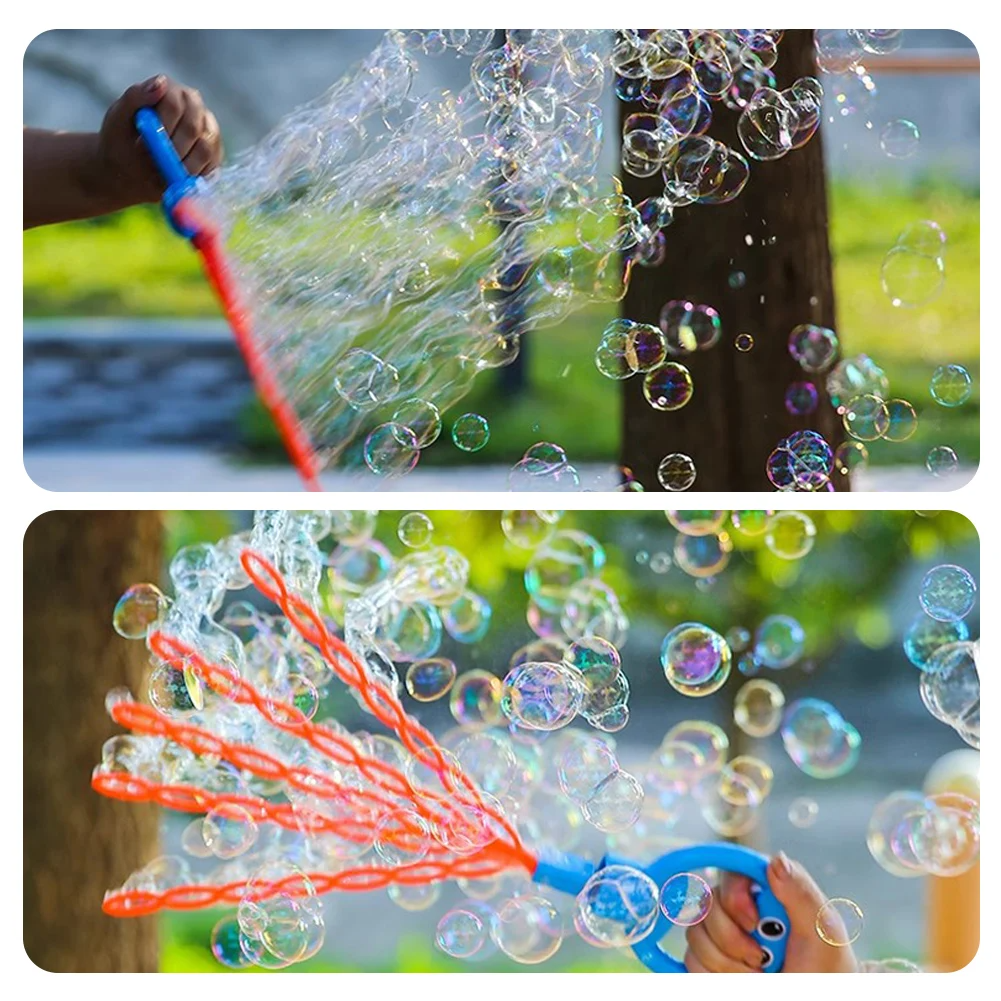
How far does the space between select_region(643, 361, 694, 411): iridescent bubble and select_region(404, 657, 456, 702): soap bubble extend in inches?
17.0

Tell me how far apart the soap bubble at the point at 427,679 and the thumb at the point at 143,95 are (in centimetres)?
74

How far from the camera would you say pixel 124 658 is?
1.74 m

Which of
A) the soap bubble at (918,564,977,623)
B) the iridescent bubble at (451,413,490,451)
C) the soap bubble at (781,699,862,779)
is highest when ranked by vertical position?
the iridescent bubble at (451,413,490,451)

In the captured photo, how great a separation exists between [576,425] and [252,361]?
0.68 m

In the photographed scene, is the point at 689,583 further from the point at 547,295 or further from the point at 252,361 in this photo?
the point at 252,361

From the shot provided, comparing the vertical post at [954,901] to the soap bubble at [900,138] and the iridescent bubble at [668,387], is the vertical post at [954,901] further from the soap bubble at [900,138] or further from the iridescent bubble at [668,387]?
the soap bubble at [900,138]

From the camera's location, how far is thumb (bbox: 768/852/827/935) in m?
1.46

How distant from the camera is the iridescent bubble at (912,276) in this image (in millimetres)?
1604

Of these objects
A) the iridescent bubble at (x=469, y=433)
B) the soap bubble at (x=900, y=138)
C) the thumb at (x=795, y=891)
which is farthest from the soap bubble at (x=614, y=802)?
the soap bubble at (x=900, y=138)

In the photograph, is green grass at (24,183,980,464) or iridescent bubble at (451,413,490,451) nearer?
iridescent bubble at (451,413,490,451)

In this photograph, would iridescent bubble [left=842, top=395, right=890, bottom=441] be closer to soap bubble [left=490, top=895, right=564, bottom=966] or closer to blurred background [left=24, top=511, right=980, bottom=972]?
blurred background [left=24, top=511, right=980, bottom=972]

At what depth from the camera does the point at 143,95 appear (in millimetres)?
1507

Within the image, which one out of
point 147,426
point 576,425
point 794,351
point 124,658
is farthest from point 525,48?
point 147,426

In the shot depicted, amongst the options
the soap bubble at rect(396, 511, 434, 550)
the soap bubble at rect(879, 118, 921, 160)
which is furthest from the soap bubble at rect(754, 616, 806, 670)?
the soap bubble at rect(879, 118, 921, 160)
